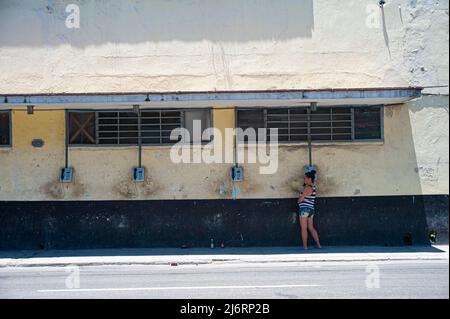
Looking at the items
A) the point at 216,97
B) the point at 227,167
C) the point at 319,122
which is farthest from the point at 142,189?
the point at 319,122

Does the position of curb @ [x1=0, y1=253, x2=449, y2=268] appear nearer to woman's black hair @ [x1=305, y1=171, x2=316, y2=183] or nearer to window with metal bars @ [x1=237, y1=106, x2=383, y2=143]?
woman's black hair @ [x1=305, y1=171, x2=316, y2=183]

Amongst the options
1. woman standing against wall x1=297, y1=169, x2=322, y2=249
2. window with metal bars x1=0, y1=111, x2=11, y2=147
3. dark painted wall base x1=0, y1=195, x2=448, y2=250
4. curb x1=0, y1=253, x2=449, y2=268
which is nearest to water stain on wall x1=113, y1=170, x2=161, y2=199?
dark painted wall base x1=0, y1=195, x2=448, y2=250

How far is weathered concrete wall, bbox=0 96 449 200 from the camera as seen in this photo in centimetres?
1430

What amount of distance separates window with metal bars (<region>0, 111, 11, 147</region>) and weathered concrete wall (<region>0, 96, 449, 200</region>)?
0.62ft

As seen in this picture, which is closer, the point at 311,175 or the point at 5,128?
the point at 311,175

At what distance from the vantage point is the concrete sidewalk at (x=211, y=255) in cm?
1270

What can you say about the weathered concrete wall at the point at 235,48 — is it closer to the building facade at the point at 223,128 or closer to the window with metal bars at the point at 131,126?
the building facade at the point at 223,128

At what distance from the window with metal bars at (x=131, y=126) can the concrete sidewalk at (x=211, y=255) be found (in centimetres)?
252

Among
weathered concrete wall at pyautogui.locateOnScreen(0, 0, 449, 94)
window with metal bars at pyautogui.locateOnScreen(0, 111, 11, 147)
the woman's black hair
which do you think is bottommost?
the woman's black hair

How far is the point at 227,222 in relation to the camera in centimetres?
1430

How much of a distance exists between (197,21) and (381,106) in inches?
184

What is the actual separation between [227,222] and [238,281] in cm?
402

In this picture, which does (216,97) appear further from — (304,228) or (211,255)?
(304,228)

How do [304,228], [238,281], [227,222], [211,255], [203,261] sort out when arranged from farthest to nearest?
[227,222], [304,228], [211,255], [203,261], [238,281]
